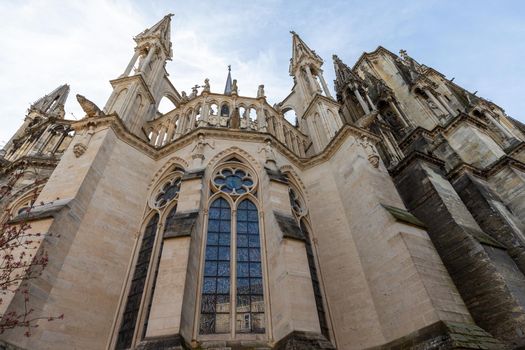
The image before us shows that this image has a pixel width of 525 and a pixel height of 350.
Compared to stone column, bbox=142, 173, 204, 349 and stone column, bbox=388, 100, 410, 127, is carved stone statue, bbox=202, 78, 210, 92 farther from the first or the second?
stone column, bbox=388, 100, 410, 127

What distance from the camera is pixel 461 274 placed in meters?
9.21

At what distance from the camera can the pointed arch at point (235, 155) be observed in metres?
11.1

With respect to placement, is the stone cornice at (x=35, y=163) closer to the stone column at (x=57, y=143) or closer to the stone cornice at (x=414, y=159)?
the stone column at (x=57, y=143)

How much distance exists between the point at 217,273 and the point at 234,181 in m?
3.39

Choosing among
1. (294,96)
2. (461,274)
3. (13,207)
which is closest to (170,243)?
(461,274)

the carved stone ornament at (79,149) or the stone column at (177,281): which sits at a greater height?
the carved stone ornament at (79,149)

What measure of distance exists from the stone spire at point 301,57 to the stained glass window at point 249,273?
40.3 feet

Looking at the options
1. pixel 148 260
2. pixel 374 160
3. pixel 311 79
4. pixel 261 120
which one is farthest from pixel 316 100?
pixel 148 260

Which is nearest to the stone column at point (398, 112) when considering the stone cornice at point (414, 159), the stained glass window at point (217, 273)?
the stone cornice at point (414, 159)

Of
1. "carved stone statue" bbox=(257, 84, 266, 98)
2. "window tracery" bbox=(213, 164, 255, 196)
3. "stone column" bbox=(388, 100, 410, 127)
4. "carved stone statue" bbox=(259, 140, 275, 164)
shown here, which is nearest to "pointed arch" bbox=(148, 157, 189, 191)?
"window tracery" bbox=(213, 164, 255, 196)

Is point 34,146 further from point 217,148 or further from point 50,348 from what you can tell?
point 50,348

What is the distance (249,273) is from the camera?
8461 mm

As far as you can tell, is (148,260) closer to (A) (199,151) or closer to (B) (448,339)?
(A) (199,151)

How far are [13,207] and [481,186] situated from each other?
60.5ft
